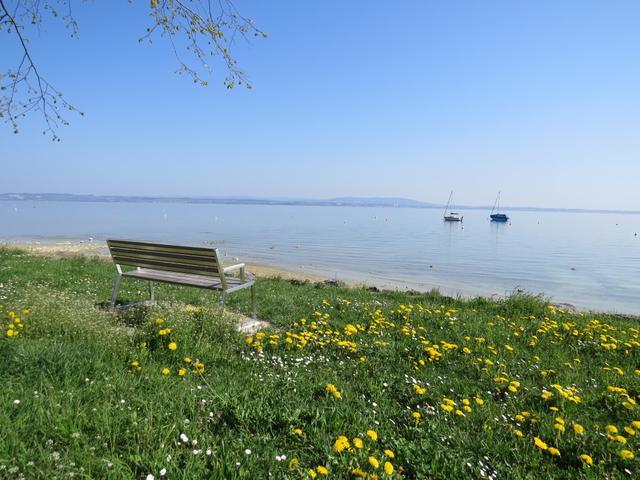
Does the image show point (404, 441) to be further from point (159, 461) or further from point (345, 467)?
point (159, 461)

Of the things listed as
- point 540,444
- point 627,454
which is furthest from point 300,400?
point 627,454

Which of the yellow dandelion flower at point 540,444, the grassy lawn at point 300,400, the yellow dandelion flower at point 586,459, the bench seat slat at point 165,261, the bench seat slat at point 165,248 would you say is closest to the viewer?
the grassy lawn at point 300,400

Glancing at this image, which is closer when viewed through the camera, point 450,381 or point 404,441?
point 404,441

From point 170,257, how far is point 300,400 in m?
4.16

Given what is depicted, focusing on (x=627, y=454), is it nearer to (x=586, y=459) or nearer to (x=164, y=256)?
(x=586, y=459)

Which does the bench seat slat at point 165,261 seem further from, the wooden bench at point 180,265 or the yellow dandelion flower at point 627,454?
the yellow dandelion flower at point 627,454

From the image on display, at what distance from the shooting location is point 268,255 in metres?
27.7

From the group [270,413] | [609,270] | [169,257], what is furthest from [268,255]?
[270,413]

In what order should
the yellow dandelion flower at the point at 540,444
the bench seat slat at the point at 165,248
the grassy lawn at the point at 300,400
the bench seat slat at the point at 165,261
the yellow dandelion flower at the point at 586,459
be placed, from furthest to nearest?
the bench seat slat at the point at 165,261 < the bench seat slat at the point at 165,248 < the yellow dandelion flower at the point at 540,444 < the yellow dandelion flower at the point at 586,459 < the grassy lawn at the point at 300,400

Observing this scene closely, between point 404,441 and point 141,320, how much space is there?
435 centimetres

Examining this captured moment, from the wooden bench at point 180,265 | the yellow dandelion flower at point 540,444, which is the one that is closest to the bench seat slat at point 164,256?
the wooden bench at point 180,265

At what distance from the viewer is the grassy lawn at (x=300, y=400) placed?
275cm

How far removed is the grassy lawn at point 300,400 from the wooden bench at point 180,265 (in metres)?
0.84

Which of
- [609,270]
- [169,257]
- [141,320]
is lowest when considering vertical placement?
[609,270]
